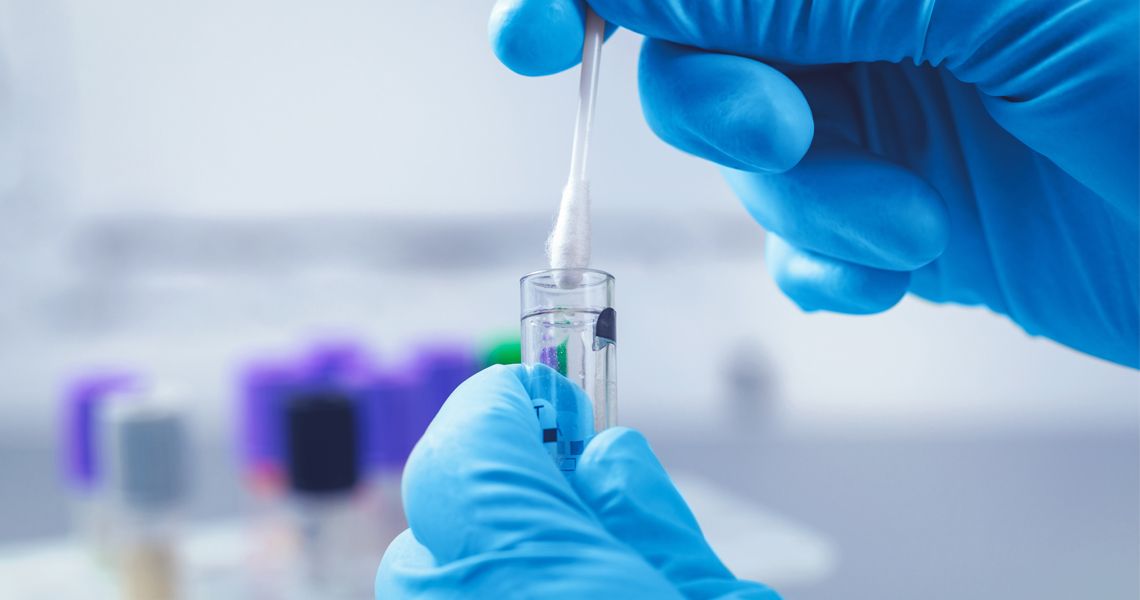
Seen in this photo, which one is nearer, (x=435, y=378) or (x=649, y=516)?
(x=649, y=516)

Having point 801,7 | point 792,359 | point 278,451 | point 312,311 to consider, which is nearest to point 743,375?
point 792,359

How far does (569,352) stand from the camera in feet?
1.94

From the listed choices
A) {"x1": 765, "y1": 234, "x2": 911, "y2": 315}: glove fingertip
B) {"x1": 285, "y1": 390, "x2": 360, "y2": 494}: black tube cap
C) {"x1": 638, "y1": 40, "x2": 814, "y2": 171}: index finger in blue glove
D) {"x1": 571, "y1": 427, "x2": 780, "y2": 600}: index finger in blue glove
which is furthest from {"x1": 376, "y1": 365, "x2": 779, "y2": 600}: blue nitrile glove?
{"x1": 285, "y1": 390, "x2": 360, "y2": 494}: black tube cap

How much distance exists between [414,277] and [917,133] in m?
1.70

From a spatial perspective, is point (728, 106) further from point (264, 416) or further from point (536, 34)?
point (264, 416)

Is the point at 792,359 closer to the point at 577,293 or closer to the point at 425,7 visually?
the point at 425,7

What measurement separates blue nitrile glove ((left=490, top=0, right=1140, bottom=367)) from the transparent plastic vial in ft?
0.49

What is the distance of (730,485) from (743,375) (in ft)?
1.80

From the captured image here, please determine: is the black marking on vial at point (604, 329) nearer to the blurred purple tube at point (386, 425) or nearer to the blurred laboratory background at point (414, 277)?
the blurred purple tube at point (386, 425)

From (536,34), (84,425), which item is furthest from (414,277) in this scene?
(536,34)

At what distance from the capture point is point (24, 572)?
4.44 ft

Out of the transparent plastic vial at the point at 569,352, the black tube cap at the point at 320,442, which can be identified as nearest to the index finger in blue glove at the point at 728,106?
the transparent plastic vial at the point at 569,352

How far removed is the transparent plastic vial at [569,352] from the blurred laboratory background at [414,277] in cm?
108

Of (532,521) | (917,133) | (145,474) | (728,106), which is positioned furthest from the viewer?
(145,474)
